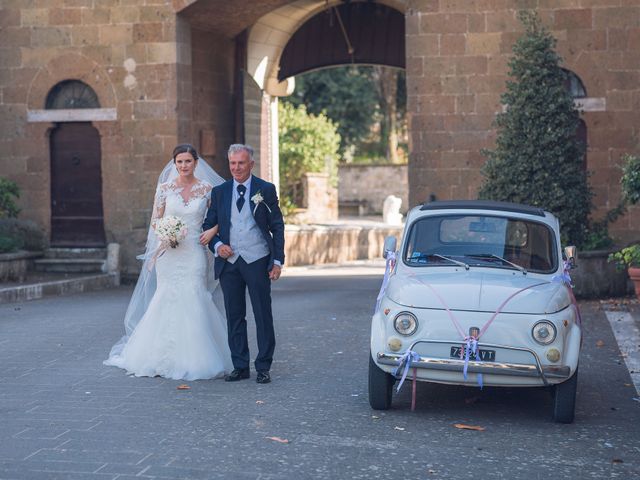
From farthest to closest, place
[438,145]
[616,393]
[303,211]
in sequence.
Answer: [303,211]
[438,145]
[616,393]

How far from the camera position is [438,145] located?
53.4ft

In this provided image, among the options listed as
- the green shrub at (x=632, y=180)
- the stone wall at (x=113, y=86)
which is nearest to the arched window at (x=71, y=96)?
the stone wall at (x=113, y=86)

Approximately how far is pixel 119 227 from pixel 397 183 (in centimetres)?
2446

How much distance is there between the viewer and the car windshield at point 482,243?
7.76 metres

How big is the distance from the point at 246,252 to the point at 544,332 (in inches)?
101

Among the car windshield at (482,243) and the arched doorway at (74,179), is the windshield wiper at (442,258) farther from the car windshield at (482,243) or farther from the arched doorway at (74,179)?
the arched doorway at (74,179)

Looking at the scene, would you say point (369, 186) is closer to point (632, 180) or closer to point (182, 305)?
point (632, 180)

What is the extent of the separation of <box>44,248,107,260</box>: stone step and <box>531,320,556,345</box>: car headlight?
12.0m

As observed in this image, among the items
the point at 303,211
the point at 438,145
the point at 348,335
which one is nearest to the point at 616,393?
the point at 348,335

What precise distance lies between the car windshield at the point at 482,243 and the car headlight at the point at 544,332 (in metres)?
0.83

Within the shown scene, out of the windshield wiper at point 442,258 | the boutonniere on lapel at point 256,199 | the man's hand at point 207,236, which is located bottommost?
the windshield wiper at point 442,258

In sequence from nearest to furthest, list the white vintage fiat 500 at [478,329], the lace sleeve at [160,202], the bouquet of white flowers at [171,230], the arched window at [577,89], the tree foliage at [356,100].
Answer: the white vintage fiat 500 at [478,329]
the bouquet of white flowers at [171,230]
the lace sleeve at [160,202]
the arched window at [577,89]
the tree foliage at [356,100]

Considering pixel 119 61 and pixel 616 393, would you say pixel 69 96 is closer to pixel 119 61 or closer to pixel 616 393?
pixel 119 61

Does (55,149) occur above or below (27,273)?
above
